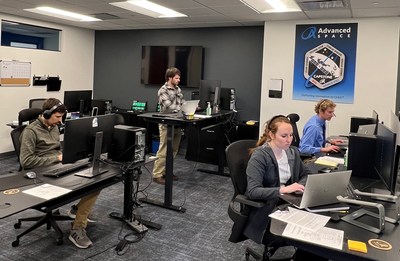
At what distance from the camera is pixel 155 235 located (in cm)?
337

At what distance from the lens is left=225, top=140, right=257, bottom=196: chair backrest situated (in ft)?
8.10

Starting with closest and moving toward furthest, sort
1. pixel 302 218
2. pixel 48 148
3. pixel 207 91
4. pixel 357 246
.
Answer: pixel 357 246 < pixel 302 218 < pixel 48 148 < pixel 207 91

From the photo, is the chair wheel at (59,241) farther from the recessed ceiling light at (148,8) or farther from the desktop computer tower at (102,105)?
the desktop computer tower at (102,105)

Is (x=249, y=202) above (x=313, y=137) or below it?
below

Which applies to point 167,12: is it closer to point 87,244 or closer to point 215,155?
point 215,155

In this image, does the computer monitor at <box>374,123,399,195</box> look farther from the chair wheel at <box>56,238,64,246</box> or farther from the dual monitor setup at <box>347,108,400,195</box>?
the chair wheel at <box>56,238,64,246</box>

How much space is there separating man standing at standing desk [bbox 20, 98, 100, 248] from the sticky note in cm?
200

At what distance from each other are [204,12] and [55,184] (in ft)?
11.8

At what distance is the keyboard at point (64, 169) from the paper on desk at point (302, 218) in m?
1.57

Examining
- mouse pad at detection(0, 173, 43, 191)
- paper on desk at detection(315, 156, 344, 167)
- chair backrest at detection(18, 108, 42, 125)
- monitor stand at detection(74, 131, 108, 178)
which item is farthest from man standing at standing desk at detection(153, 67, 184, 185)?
mouse pad at detection(0, 173, 43, 191)

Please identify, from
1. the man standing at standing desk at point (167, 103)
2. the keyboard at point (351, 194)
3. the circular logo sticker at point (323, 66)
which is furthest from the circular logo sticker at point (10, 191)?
the circular logo sticker at point (323, 66)

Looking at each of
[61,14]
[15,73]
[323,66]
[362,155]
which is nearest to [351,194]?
[362,155]

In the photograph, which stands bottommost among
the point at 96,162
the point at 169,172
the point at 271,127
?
the point at 169,172

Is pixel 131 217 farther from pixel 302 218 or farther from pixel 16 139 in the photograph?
pixel 302 218
